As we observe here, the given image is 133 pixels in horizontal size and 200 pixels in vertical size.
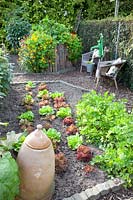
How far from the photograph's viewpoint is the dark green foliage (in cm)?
934

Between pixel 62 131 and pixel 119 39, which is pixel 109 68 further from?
pixel 62 131

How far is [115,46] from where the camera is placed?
7.22 m

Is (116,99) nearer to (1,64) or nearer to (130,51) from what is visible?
(130,51)

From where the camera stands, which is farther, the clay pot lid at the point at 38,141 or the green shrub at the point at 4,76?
the green shrub at the point at 4,76

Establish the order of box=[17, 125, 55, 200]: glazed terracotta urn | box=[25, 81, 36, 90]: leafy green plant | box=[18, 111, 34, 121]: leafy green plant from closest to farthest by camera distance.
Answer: box=[17, 125, 55, 200]: glazed terracotta urn → box=[18, 111, 34, 121]: leafy green plant → box=[25, 81, 36, 90]: leafy green plant

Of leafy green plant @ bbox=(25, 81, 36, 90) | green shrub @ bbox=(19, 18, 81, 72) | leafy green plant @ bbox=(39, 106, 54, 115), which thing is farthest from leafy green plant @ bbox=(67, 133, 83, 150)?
green shrub @ bbox=(19, 18, 81, 72)

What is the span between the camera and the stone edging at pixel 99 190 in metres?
3.00

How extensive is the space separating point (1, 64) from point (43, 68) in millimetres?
2647

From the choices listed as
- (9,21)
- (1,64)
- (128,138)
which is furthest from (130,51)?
(9,21)

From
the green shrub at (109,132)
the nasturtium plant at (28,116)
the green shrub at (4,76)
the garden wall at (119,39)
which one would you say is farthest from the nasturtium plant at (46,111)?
the garden wall at (119,39)

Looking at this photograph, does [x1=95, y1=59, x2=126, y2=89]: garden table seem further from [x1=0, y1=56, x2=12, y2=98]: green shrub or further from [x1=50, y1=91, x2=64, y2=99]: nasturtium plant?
[x1=0, y1=56, x2=12, y2=98]: green shrub

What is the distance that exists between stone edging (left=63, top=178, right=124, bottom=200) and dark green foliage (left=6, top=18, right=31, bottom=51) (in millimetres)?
6878

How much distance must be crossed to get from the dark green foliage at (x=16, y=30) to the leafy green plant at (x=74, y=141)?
599 cm

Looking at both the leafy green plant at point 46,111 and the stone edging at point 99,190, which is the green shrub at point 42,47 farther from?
the stone edging at point 99,190
